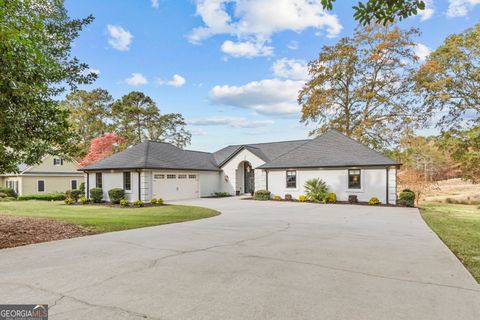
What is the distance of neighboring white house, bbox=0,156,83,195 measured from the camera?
1259 inches

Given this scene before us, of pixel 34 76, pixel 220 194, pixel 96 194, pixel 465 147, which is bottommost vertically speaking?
pixel 220 194

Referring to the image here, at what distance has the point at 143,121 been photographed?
40.3 metres

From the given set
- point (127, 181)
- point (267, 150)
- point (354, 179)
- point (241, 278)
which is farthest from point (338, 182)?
point (241, 278)

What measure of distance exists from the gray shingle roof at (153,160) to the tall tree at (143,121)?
1370 centimetres

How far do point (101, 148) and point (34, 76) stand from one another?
96.2 ft

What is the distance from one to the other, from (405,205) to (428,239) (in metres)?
11.7

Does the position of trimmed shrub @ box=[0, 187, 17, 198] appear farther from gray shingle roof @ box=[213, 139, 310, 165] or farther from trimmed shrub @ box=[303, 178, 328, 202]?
trimmed shrub @ box=[303, 178, 328, 202]

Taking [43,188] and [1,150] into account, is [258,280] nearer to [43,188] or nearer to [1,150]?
[1,150]

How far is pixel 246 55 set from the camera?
2114 cm

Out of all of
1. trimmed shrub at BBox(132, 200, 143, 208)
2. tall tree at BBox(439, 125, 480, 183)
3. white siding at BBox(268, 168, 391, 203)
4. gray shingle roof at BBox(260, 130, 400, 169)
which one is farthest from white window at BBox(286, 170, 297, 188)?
tall tree at BBox(439, 125, 480, 183)

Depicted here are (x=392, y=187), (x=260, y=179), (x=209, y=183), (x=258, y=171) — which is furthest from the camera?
(x=209, y=183)

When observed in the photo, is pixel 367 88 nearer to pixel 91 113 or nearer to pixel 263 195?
pixel 263 195

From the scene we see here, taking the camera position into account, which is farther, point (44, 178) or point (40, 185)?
point (44, 178)

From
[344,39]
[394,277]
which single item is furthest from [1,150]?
[344,39]
